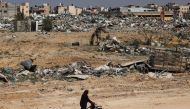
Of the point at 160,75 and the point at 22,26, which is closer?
the point at 160,75

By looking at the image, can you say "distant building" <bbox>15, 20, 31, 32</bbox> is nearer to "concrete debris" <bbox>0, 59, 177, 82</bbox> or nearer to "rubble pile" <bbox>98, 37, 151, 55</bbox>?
"rubble pile" <bbox>98, 37, 151, 55</bbox>

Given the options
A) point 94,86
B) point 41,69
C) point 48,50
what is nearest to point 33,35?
point 48,50

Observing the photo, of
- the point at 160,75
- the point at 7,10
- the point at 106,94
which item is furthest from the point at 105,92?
the point at 7,10

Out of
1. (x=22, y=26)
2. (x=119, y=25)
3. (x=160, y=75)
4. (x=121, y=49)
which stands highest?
(x=160, y=75)

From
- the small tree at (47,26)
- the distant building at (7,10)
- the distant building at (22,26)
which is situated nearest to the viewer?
the distant building at (22,26)

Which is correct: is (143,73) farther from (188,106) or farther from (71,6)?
(71,6)

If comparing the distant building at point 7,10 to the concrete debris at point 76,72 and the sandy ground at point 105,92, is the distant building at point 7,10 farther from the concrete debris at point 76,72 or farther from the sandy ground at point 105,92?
the concrete debris at point 76,72

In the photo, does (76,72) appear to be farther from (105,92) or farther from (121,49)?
(121,49)

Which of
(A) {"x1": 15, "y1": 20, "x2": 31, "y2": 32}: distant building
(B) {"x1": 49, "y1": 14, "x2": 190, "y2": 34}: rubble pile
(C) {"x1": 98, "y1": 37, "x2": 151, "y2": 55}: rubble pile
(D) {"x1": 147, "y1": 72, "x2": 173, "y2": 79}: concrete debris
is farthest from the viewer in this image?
(B) {"x1": 49, "y1": 14, "x2": 190, "y2": 34}: rubble pile

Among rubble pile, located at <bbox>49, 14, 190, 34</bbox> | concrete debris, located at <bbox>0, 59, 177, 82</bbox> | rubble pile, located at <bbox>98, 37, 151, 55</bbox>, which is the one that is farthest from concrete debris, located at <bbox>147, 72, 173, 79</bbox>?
rubble pile, located at <bbox>49, 14, 190, 34</bbox>

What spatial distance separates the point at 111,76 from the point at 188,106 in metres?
5.18

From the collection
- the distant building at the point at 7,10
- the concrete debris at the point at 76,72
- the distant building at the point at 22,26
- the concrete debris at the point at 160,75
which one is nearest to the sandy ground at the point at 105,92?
the concrete debris at the point at 160,75

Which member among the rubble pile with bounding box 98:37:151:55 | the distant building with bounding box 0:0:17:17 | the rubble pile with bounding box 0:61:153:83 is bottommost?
the distant building with bounding box 0:0:17:17

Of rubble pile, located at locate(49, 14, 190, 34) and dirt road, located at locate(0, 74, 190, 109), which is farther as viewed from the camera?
rubble pile, located at locate(49, 14, 190, 34)
